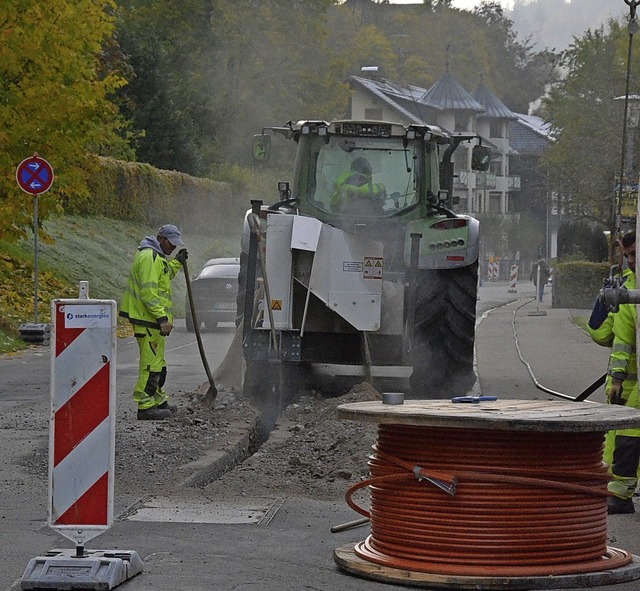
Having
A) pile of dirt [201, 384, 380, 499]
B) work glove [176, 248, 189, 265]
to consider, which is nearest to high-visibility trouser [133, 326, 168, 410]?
work glove [176, 248, 189, 265]

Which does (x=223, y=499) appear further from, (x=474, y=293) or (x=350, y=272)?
(x=474, y=293)

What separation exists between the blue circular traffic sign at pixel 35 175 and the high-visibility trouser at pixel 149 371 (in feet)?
28.8

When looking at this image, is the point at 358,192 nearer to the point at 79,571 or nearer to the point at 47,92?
the point at 47,92

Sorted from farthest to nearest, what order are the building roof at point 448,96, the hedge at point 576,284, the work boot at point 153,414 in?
the building roof at point 448,96 < the hedge at point 576,284 < the work boot at point 153,414

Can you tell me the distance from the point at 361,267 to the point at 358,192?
191cm

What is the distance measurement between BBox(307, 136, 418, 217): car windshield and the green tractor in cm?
1

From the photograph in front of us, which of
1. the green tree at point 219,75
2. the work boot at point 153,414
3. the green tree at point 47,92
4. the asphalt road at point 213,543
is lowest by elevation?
the work boot at point 153,414

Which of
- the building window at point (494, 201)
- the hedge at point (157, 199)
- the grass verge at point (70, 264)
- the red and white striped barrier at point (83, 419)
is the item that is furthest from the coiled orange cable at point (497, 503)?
the building window at point (494, 201)

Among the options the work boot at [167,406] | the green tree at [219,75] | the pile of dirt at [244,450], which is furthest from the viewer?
the green tree at [219,75]

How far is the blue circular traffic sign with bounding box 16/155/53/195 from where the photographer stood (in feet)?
68.5

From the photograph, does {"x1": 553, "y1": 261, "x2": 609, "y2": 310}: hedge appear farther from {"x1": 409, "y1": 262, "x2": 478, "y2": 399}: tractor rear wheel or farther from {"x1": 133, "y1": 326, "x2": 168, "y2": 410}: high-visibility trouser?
{"x1": 133, "y1": 326, "x2": 168, "y2": 410}: high-visibility trouser

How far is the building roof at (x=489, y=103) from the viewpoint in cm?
9288

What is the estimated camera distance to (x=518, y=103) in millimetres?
123062

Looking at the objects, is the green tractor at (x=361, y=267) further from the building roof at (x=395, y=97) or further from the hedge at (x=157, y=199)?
the building roof at (x=395, y=97)
